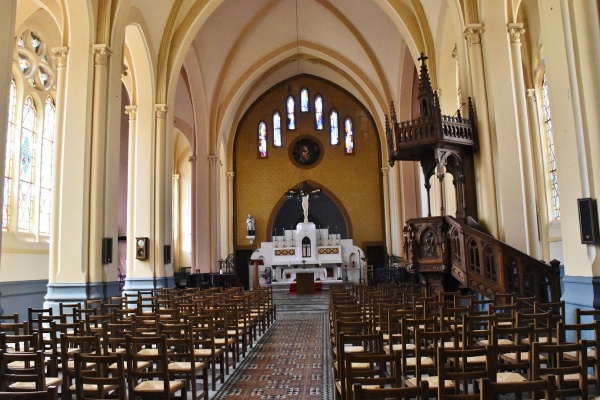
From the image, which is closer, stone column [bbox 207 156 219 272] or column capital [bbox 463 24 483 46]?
column capital [bbox 463 24 483 46]

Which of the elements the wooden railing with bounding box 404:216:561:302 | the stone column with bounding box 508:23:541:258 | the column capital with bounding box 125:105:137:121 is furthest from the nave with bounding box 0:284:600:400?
the column capital with bounding box 125:105:137:121


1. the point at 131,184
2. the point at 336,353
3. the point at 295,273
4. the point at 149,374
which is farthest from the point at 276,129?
the point at 149,374

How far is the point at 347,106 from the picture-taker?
1098 inches

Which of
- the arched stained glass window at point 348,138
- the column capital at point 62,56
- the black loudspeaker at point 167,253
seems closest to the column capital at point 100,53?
the column capital at point 62,56

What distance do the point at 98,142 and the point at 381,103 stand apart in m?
14.7

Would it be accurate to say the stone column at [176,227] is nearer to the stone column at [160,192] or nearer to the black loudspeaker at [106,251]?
the stone column at [160,192]

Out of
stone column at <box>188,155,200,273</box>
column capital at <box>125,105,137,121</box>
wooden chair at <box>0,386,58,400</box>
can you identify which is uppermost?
column capital at <box>125,105,137,121</box>

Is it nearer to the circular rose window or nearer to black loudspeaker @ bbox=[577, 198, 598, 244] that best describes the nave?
black loudspeaker @ bbox=[577, 198, 598, 244]

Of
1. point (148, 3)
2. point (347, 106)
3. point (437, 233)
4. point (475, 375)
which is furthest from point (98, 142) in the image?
point (347, 106)

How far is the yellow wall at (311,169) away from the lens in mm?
27188

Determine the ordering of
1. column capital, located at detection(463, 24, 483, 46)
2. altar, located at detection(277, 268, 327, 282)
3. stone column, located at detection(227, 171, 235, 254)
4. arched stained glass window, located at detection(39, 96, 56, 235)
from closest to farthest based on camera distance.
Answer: column capital, located at detection(463, 24, 483, 46), arched stained glass window, located at detection(39, 96, 56, 235), altar, located at detection(277, 268, 327, 282), stone column, located at detection(227, 171, 235, 254)

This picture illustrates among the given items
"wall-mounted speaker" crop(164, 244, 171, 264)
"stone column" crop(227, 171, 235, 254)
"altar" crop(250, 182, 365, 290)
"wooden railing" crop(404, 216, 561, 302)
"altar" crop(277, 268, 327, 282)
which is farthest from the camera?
"stone column" crop(227, 171, 235, 254)

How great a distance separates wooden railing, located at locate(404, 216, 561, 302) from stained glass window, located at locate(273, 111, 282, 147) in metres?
17.1

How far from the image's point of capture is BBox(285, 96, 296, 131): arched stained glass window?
91.5 feet
